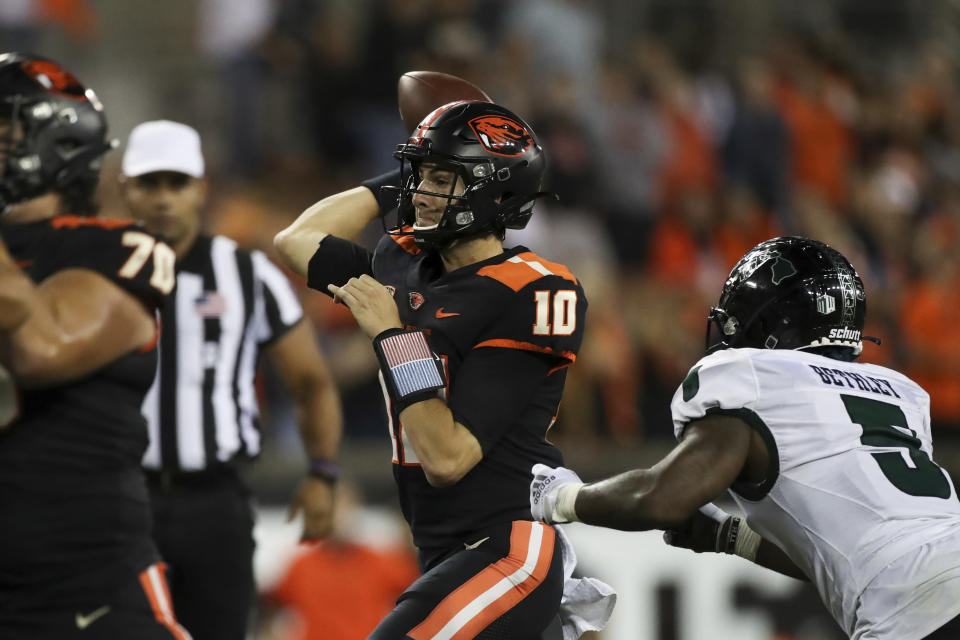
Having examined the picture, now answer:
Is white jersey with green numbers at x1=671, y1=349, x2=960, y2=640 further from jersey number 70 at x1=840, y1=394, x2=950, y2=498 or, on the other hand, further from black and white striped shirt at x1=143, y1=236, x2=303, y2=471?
black and white striped shirt at x1=143, y1=236, x2=303, y2=471

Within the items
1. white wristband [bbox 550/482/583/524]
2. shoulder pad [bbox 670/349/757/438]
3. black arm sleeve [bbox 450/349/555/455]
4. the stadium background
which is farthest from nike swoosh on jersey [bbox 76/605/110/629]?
the stadium background

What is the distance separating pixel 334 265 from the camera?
12.4ft

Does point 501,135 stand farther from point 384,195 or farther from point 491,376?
point 491,376

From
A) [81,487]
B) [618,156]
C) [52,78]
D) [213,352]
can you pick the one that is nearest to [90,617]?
[81,487]

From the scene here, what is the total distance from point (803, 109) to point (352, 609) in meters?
6.20

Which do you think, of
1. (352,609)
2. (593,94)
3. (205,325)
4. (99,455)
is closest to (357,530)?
(352,609)

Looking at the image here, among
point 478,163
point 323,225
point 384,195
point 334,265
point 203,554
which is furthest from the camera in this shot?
point 203,554

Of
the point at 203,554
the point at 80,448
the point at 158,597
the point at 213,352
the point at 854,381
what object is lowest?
the point at 203,554

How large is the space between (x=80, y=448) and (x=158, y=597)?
42 centimetres

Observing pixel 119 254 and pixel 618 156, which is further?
pixel 618 156

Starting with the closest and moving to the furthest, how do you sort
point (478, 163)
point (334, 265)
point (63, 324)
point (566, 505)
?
1. point (63, 324)
2. point (566, 505)
3. point (478, 163)
4. point (334, 265)

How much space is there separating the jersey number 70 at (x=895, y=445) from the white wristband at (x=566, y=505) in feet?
2.25

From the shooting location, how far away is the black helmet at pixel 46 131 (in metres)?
3.17

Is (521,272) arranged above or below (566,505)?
above
